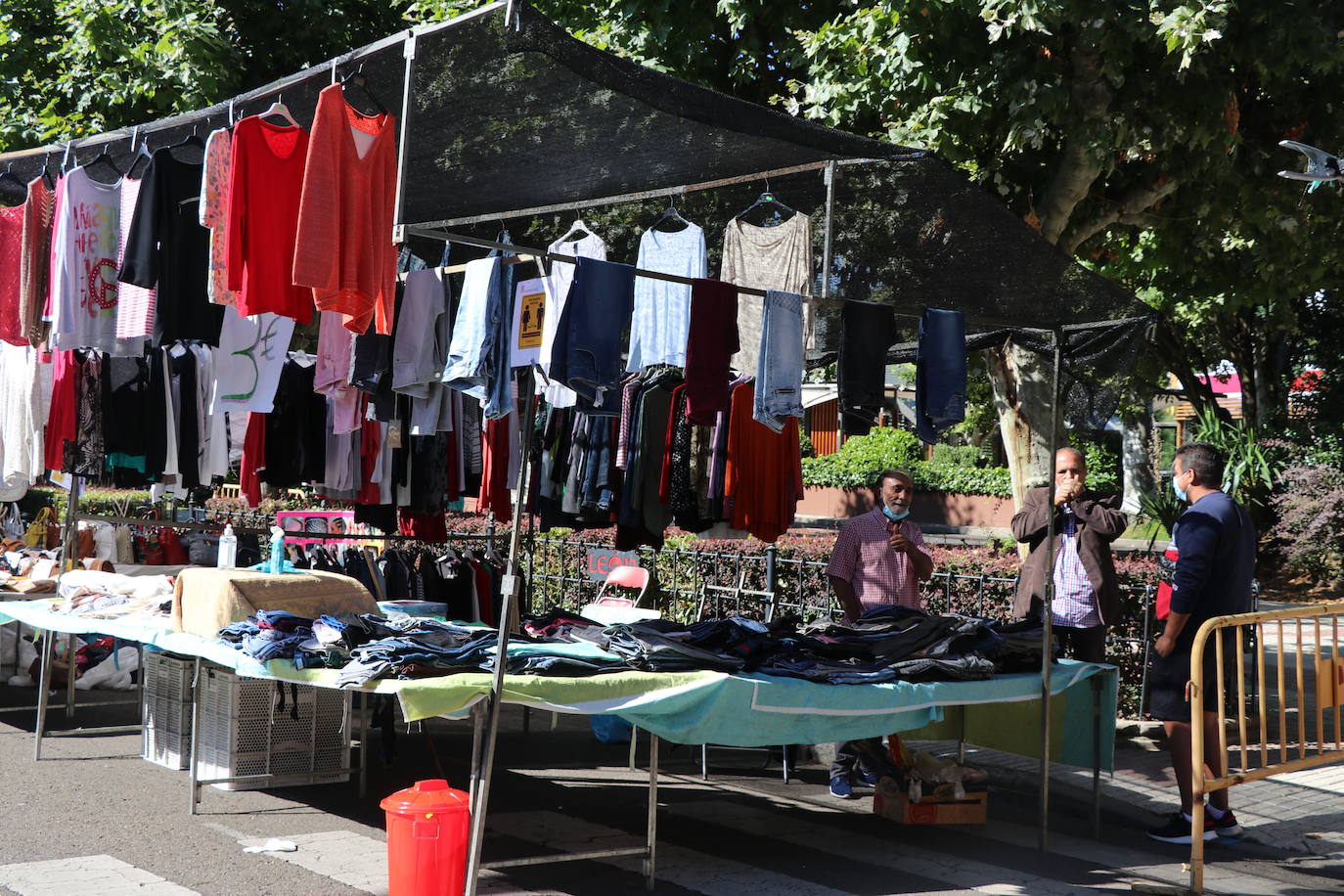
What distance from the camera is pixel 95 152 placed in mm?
8039

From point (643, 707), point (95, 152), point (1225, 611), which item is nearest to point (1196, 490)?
point (1225, 611)

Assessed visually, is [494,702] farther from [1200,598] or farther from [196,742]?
[1200,598]

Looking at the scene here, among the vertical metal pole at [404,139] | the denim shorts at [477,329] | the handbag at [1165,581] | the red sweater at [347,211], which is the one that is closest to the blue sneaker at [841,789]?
the handbag at [1165,581]

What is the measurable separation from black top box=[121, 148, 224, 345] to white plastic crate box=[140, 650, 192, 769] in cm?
214

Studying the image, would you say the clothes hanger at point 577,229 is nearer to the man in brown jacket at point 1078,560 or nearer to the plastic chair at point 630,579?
the plastic chair at point 630,579

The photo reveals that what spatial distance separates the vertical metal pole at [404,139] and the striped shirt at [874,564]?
12.1 ft

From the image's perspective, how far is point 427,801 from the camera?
16.4 feet

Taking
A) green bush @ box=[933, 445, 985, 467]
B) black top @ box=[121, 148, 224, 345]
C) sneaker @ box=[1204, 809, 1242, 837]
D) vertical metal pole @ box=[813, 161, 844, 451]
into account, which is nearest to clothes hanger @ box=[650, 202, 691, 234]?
vertical metal pole @ box=[813, 161, 844, 451]

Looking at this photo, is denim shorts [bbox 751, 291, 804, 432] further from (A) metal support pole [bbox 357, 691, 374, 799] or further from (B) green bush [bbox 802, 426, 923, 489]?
(B) green bush [bbox 802, 426, 923, 489]

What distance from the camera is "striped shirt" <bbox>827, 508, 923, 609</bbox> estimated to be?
779 cm

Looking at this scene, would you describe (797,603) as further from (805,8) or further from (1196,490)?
(805,8)

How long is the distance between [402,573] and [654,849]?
4.96 m

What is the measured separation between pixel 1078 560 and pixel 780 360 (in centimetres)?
246

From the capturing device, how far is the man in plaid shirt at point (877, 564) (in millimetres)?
7719
